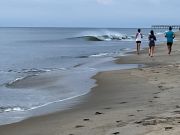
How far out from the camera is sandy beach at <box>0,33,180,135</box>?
23.5 ft

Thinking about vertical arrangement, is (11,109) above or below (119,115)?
below

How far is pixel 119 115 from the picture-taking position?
27.9 ft

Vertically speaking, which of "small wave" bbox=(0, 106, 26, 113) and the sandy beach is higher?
the sandy beach

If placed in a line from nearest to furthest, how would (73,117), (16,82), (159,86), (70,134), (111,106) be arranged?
(70,134)
(73,117)
(111,106)
(159,86)
(16,82)

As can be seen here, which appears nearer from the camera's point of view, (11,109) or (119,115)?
(119,115)

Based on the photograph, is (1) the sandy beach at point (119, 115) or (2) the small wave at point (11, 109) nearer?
(1) the sandy beach at point (119, 115)

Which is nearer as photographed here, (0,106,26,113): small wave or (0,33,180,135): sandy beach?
(0,33,180,135): sandy beach

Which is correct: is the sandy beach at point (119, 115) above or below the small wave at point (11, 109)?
above

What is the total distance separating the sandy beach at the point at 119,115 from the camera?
7.17 metres

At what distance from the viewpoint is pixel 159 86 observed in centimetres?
1230

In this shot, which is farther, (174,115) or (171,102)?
(171,102)

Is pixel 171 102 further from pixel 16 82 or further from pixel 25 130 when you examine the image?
pixel 16 82

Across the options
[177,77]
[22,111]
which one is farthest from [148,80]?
[22,111]

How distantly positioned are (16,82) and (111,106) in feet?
25.0
